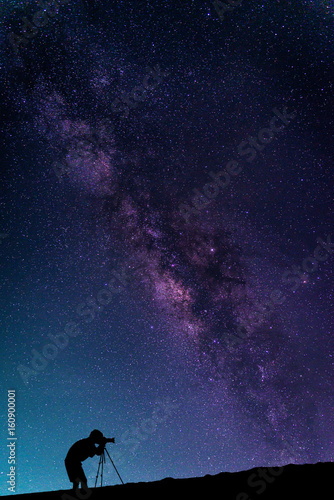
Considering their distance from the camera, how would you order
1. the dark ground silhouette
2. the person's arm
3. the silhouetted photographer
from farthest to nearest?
the person's arm
the silhouetted photographer
the dark ground silhouette

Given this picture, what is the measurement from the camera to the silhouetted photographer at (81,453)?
5.15 metres

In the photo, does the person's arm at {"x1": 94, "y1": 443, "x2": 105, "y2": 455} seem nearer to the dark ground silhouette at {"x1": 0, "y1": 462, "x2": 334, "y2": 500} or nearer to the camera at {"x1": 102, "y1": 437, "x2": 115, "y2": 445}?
the camera at {"x1": 102, "y1": 437, "x2": 115, "y2": 445}

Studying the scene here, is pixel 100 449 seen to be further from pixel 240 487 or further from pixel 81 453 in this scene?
pixel 240 487

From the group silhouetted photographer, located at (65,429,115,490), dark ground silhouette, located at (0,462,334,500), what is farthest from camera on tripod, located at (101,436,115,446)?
dark ground silhouette, located at (0,462,334,500)

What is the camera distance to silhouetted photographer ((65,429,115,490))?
5.15 m

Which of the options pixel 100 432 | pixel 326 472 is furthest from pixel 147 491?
pixel 326 472

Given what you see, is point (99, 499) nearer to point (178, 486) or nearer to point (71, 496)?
point (71, 496)

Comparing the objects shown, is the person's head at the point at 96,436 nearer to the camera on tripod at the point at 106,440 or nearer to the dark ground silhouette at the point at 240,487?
the camera on tripod at the point at 106,440

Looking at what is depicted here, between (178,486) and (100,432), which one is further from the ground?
(100,432)

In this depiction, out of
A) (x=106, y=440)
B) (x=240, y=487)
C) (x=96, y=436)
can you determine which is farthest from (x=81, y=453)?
(x=240, y=487)

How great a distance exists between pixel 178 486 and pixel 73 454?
5.78ft

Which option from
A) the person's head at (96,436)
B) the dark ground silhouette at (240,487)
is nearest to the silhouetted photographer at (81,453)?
the person's head at (96,436)

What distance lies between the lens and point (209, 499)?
13.8ft

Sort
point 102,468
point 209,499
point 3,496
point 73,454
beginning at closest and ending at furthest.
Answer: point 209,499
point 3,496
point 73,454
point 102,468
